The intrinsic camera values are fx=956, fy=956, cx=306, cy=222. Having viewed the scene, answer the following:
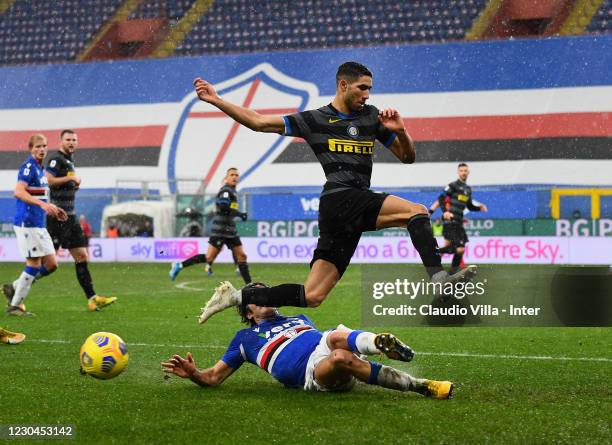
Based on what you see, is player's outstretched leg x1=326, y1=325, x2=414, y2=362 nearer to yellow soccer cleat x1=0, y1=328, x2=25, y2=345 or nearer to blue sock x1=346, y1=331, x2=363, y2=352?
blue sock x1=346, y1=331, x2=363, y2=352

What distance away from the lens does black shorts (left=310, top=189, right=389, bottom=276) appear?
6430 mm

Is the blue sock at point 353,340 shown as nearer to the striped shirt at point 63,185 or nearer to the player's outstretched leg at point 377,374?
the player's outstretched leg at point 377,374

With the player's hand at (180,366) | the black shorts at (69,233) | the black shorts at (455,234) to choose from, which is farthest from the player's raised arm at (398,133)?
the black shorts at (455,234)

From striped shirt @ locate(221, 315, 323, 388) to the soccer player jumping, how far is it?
227mm

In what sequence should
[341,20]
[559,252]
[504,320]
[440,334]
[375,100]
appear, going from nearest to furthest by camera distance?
[440,334] → [504,320] → [559,252] → [375,100] → [341,20]

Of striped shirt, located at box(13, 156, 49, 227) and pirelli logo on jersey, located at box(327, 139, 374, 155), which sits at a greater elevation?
striped shirt, located at box(13, 156, 49, 227)

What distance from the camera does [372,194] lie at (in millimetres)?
6512

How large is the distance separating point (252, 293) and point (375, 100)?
2257 cm

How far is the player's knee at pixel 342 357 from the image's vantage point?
5.66m

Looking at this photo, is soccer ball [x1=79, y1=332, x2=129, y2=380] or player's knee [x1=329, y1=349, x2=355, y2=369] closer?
player's knee [x1=329, y1=349, x2=355, y2=369]

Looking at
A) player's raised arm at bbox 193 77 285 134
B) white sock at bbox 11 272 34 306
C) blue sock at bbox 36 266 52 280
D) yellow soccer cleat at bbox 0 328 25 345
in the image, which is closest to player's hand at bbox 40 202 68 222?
white sock at bbox 11 272 34 306

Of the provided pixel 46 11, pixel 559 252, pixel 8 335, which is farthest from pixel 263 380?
pixel 46 11

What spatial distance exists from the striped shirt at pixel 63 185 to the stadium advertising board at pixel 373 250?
12.1 meters

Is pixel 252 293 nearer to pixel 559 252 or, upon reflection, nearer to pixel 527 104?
pixel 559 252
